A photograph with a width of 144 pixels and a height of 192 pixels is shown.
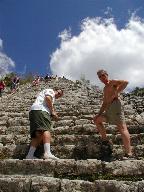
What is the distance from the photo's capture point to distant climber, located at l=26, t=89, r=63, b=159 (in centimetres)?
772

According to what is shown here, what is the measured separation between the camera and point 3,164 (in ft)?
23.0

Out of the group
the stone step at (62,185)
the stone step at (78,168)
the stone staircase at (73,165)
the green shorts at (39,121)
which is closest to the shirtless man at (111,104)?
the stone staircase at (73,165)

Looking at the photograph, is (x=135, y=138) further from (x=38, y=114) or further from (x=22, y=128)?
(x=22, y=128)

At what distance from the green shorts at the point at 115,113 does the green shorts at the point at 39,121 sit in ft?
3.90

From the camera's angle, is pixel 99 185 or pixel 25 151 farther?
pixel 25 151

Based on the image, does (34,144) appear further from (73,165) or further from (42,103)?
(73,165)

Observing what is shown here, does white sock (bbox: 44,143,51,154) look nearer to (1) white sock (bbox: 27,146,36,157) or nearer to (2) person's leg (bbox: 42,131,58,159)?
(2) person's leg (bbox: 42,131,58,159)

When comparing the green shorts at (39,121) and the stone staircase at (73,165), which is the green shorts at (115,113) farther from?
the green shorts at (39,121)

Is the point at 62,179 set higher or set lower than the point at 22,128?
lower

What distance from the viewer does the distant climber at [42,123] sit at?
7723 millimetres

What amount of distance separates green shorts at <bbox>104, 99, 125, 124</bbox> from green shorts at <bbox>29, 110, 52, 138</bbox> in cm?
119

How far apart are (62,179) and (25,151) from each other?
7.43 feet

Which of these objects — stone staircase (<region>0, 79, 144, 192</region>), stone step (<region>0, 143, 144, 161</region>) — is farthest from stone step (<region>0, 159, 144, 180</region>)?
stone step (<region>0, 143, 144, 161</region>)

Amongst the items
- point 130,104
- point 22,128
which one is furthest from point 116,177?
point 130,104
